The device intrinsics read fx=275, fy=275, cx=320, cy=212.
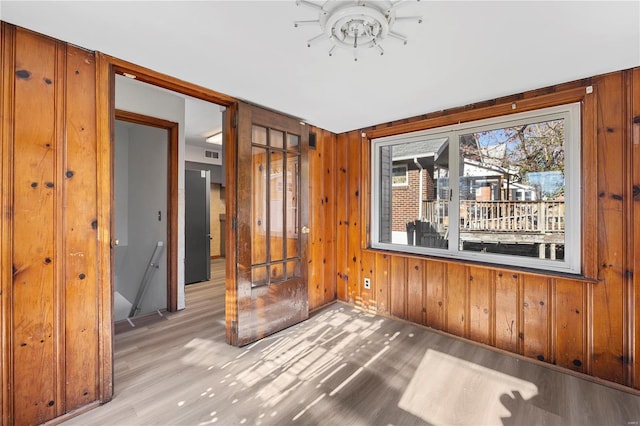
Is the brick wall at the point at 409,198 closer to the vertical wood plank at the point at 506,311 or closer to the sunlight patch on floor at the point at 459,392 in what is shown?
the vertical wood plank at the point at 506,311

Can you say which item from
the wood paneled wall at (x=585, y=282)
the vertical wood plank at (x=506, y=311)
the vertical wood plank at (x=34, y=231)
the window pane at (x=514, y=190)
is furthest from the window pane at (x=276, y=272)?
the vertical wood plank at (x=506, y=311)

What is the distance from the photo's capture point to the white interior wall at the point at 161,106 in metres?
2.92

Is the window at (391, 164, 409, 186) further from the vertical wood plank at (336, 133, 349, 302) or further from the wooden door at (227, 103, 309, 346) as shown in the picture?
the wooden door at (227, 103, 309, 346)

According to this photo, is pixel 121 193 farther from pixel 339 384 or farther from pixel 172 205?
pixel 339 384

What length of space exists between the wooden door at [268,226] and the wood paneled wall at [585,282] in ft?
4.55

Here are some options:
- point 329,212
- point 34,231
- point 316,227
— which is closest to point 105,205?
point 34,231

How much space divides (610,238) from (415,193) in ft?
5.57

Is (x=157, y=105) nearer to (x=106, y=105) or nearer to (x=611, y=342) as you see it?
(x=106, y=105)

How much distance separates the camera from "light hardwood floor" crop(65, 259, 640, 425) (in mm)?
1754

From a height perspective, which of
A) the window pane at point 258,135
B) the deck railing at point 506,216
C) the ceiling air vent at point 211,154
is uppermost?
the ceiling air vent at point 211,154

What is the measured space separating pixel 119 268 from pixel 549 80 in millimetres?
5731

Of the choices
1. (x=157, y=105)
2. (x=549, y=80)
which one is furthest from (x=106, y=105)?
(x=549, y=80)

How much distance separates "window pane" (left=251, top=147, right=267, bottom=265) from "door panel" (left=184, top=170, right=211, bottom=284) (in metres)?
2.48

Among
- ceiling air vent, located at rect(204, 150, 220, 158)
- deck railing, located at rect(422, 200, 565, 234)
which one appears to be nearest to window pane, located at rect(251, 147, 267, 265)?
deck railing, located at rect(422, 200, 565, 234)
